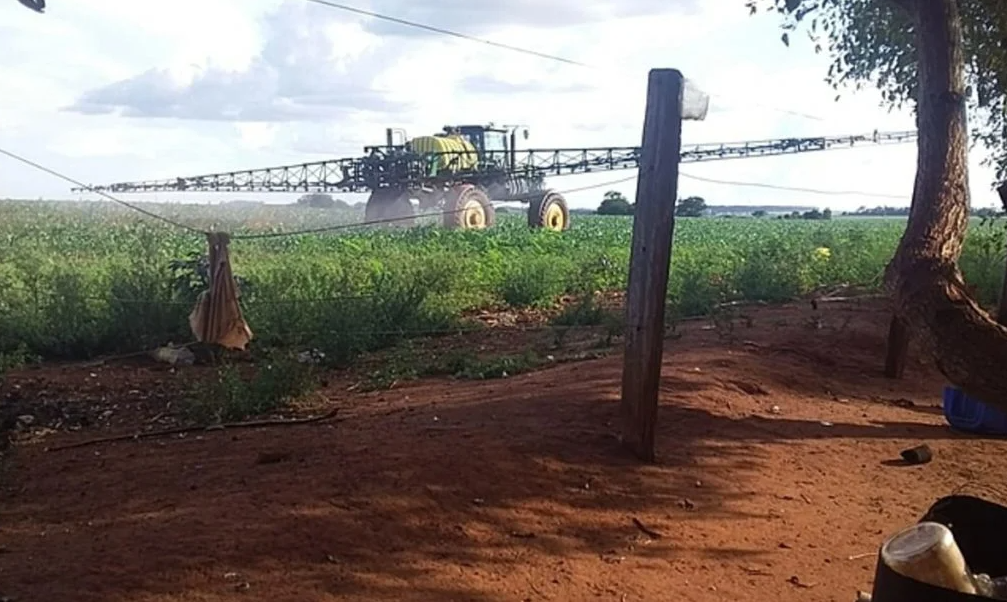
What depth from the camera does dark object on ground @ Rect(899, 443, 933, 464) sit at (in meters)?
6.43

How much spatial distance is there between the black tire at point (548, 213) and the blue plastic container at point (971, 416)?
24.8 m

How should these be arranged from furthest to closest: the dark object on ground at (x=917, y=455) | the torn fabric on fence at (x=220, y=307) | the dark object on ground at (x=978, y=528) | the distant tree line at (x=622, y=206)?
the distant tree line at (x=622, y=206), the torn fabric on fence at (x=220, y=307), the dark object on ground at (x=917, y=455), the dark object on ground at (x=978, y=528)

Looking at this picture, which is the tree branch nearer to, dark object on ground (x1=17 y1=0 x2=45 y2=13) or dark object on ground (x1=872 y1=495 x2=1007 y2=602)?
dark object on ground (x1=17 y1=0 x2=45 y2=13)

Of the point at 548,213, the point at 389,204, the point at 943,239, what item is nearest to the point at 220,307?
the point at 943,239

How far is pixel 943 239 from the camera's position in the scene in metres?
4.98

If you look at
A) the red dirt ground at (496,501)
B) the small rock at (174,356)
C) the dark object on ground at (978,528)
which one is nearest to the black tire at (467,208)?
the small rock at (174,356)

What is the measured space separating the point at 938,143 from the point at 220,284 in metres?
5.54

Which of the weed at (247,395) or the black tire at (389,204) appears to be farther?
the black tire at (389,204)

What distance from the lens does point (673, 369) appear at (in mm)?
7945

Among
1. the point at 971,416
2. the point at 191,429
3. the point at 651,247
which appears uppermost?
the point at 651,247

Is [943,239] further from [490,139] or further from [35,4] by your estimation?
[490,139]

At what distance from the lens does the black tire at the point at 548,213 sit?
107 ft

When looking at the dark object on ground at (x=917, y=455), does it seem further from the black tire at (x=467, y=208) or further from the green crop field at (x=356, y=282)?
the black tire at (x=467, y=208)

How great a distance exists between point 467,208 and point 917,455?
2434 cm
